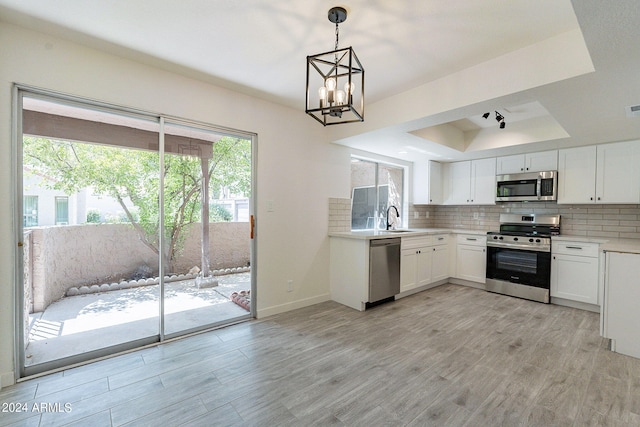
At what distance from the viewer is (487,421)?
1.68 m

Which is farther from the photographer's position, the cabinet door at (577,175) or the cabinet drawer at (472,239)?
the cabinet drawer at (472,239)

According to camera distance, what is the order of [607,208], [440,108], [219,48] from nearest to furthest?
[219,48], [440,108], [607,208]

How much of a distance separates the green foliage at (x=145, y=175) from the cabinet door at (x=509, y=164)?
403cm

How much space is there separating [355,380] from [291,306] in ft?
5.27

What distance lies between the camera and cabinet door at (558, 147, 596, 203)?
3.77m

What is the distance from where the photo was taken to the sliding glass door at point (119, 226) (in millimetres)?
2252

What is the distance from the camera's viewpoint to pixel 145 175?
2.71 m

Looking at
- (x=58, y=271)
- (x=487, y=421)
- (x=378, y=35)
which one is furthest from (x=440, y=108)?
(x=58, y=271)

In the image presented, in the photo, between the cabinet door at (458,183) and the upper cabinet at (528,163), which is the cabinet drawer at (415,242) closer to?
the cabinet door at (458,183)

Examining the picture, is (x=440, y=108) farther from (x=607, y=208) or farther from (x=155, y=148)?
(x=607, y=208)

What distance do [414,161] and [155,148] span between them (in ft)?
13.9

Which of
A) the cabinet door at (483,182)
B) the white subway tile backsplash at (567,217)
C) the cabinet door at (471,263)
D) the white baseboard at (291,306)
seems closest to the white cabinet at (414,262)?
the cabinet door at (471,263)

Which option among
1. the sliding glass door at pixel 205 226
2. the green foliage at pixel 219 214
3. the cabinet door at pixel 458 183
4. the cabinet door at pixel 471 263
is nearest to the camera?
the sliding glass door at pixel 205 226

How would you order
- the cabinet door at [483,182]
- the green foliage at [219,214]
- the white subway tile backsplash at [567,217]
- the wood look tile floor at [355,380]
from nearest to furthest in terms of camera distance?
the wood look tile floor at [355,380] < the green foliage at [219,214] < the white subway tile backsplash at [567,217] < the cabinet door at [483,182]
